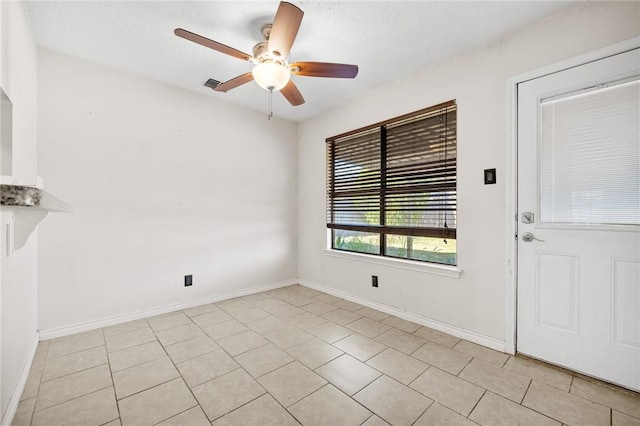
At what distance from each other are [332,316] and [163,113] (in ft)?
9.44

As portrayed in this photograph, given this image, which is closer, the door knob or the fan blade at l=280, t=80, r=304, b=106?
the door knob

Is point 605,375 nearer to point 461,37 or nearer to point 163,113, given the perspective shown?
point 461,37

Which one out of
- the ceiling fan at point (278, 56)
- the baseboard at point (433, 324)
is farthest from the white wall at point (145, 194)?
the ceiling fan at point (278, 56)

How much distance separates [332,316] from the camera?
9.80 ft

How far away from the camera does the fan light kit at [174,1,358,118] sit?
1.66m

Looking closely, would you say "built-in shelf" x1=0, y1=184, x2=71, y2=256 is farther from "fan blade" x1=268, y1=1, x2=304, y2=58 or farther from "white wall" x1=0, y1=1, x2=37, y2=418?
"fan blade" x1=268, y1=1, x2=304, y2=58

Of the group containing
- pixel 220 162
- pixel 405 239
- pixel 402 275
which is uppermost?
pixel 220 162

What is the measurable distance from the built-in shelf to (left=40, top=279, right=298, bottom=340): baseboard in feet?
3.82

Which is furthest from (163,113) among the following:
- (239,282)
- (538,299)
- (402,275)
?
(538,299)

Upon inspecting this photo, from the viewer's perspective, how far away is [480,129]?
7.83 ft

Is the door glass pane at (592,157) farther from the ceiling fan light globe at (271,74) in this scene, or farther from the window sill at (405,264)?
the ceiling fan light globe at (271,74)

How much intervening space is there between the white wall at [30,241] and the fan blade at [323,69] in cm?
162

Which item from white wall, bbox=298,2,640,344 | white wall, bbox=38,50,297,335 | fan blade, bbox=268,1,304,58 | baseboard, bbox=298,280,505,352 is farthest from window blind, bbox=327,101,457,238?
fan blade, bbox=268,1,304,58

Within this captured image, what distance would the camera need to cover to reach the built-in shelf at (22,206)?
763 millimetres
